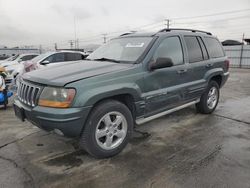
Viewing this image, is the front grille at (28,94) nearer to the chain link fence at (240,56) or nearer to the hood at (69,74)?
the hood at (69,74)

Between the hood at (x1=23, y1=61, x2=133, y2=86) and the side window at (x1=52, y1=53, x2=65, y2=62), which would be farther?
the side window at (x1=52, y1=53, x2=65, y2=62)

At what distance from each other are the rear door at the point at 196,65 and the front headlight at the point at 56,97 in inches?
96.3

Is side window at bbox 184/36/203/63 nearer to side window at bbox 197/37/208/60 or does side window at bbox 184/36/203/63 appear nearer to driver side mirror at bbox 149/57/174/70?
side window at bbox 197/37/208/60

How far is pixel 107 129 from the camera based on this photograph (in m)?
3.13

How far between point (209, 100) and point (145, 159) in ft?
9.24

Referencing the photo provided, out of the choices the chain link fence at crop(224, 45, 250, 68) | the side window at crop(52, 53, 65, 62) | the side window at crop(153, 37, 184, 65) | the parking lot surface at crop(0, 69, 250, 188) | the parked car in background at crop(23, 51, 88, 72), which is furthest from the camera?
the chain link fence at crop(224, 45, 250, 68)

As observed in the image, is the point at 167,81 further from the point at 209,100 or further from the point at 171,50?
the point at 209,100

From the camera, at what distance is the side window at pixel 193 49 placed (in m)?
4.39

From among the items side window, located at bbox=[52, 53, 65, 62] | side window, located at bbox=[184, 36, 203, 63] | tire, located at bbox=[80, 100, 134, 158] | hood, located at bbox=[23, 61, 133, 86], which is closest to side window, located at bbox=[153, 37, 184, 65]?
side window, located at bbox=[184, 36, 203, 63]

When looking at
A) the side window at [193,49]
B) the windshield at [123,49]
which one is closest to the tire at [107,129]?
the windshield at [123,49]

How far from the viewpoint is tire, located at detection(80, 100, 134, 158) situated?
2.92 metres

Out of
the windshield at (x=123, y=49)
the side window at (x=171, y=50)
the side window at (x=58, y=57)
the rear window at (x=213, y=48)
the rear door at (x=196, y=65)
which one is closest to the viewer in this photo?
the windshield at (x=123, y=49)

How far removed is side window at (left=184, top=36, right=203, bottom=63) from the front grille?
292cm

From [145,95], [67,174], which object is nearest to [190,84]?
[145,95]
